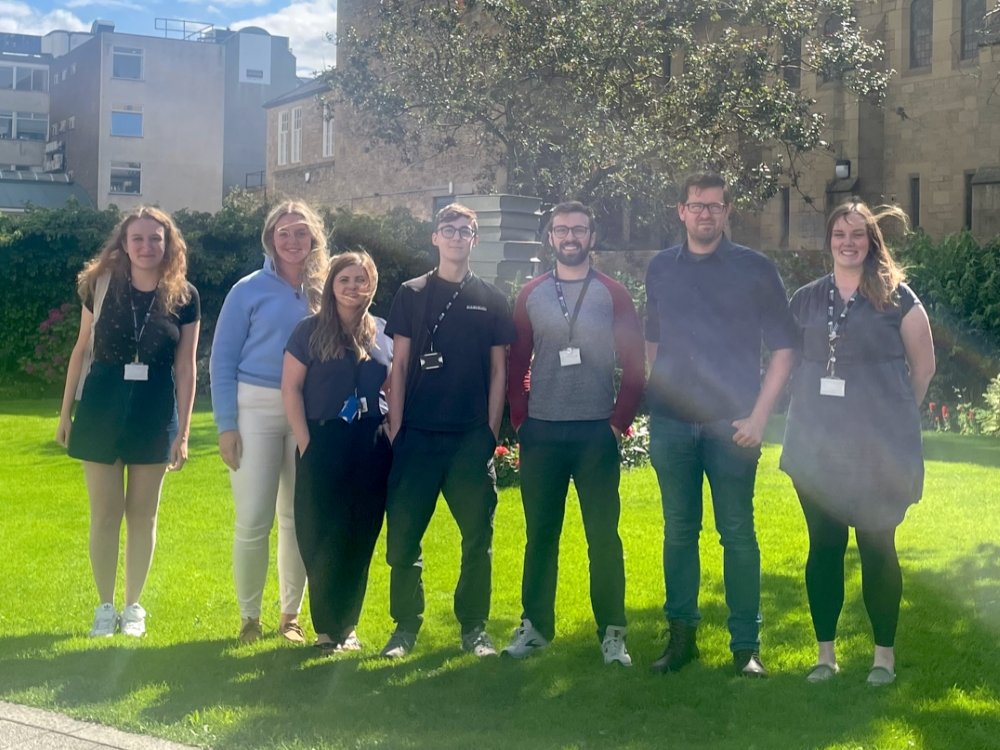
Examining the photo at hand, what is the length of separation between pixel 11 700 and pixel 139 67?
62.8 metres

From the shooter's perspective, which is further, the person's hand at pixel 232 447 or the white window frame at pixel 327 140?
the white window frame at pixel 327 140

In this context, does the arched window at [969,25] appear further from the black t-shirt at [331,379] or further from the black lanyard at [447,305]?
the black t-shirt at [331,379]

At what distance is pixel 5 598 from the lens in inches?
310

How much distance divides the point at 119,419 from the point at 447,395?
1.82 meters

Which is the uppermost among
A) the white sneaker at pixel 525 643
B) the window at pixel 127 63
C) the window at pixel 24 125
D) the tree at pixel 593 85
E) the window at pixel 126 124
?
the window at pixel 127 63

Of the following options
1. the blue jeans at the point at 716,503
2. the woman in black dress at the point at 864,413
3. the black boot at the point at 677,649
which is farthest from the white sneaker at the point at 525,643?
the woman in black dress at the point at 864,413

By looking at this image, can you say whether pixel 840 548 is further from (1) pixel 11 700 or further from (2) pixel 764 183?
(2) pixel 764 183

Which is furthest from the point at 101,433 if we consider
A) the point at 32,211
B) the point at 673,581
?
the point at 32,211

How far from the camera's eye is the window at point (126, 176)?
206 feet

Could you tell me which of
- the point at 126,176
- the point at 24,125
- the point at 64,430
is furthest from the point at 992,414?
the point at 24,125

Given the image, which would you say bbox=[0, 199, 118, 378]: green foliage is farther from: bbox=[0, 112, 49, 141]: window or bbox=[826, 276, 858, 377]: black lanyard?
bbox=[0, 112, 49, 141]: window

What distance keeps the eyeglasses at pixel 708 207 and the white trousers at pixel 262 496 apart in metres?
2.20

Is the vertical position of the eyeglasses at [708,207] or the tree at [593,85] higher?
the tree at [593,85]

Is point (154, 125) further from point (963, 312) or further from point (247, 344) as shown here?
point (247, 344)
